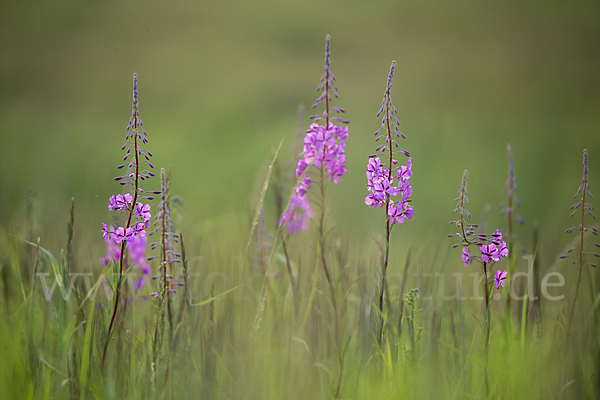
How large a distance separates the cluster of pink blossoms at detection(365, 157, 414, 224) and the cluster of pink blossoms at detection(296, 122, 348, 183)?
281mm

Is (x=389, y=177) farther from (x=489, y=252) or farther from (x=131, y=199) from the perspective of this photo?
(x=131, y=199)

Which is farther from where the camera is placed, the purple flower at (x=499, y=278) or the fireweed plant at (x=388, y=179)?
the purple flower at (x=499, y=278)

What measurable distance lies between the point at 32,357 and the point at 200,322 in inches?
30.9

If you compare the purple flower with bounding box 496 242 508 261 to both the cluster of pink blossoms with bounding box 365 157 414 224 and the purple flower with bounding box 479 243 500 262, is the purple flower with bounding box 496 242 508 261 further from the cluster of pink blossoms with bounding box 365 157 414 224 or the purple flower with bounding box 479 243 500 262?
the cluster of pink blossoms with bounding box 365 157 414 224

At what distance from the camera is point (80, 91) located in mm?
9258

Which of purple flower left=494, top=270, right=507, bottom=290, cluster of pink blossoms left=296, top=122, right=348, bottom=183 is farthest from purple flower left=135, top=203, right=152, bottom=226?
purple flower left=494, top=270, right=507, bottom=290

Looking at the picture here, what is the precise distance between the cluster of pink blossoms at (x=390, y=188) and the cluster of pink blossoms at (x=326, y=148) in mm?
281

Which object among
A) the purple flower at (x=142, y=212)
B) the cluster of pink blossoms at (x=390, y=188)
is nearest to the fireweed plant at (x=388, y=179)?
the cluster of pink blossoms at (x=390, y=188)

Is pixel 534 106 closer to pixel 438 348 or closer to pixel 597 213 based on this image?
pixel 597 213

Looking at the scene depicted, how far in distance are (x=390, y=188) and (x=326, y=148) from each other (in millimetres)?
455

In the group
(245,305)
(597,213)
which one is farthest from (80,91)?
(597,213)

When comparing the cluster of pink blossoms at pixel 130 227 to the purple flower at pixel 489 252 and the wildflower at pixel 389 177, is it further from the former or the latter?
the purple flower at pixel 489 252

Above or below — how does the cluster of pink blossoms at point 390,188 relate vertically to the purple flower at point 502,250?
Result: above

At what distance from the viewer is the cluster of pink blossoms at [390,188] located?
1.95 metres
